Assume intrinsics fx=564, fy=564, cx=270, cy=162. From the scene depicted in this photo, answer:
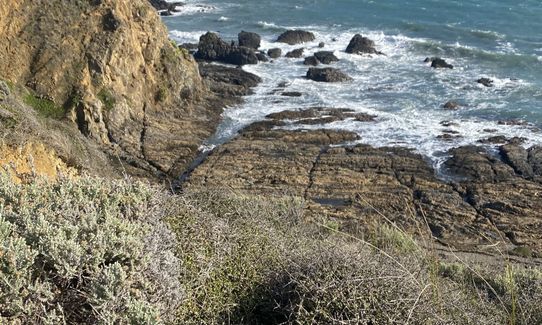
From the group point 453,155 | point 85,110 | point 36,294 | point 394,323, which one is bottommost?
point 453,155

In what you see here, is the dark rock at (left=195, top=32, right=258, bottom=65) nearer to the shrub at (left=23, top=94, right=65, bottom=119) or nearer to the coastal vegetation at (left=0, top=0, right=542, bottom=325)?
the coastal vegetation at (left=0, top=0, right=542, bottom=325)

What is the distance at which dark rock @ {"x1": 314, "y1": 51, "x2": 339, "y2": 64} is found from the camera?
40.4 meters

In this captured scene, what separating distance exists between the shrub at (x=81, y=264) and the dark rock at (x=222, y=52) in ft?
114

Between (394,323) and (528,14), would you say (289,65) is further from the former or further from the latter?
(394,323)

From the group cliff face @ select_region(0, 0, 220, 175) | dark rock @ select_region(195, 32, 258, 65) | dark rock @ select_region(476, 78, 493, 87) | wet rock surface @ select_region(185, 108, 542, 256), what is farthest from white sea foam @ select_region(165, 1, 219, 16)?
wet rock surface @ select_region(185, 108, 542, 256)

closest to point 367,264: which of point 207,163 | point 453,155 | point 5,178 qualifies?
point 5,178

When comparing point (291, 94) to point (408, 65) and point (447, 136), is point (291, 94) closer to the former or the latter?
point (447, 136)

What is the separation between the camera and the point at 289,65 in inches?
1575

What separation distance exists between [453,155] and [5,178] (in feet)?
74.3

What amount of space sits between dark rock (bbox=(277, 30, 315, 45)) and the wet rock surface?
18829mm

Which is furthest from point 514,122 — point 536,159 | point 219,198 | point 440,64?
point 219,198

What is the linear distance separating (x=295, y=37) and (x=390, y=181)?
2449 cm

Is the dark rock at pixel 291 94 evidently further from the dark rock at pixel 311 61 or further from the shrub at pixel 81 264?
the shrub at pixel 81 264

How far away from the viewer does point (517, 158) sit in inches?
979
